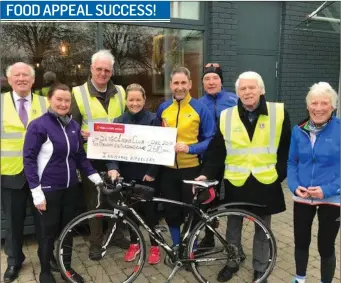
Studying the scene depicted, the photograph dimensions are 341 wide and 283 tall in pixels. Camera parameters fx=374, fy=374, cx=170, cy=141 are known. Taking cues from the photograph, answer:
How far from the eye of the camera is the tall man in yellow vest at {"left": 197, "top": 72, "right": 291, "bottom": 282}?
127 inches

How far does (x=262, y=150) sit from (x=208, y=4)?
10.5ft

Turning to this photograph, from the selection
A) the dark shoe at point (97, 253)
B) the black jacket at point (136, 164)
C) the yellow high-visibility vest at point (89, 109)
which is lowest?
the dark shoe at point (97, 253)

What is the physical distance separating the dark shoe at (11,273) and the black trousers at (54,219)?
0.44 metres

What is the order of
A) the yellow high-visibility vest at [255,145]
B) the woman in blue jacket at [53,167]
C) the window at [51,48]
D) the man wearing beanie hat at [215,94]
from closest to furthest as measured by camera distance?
the woman in blue jacket at [53,167] < the yellow high-visibility vest at [255,145] < the man wearing beanie hat at [215,94] < the window at [51,48]

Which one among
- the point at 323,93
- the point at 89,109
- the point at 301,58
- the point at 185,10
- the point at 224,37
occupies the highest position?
the point at 185,10

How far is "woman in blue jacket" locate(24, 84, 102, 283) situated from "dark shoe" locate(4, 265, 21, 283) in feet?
1.27

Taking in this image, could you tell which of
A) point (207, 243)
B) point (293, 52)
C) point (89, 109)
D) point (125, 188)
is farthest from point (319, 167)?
point (293, 52)

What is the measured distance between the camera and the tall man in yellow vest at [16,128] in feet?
11.2

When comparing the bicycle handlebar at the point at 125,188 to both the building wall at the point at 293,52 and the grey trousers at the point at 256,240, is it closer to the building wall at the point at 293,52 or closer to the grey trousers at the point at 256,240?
the grey trousers at the point at 256,240

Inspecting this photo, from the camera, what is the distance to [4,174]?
11.4ft

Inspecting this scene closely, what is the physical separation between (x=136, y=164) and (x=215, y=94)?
1174 mm

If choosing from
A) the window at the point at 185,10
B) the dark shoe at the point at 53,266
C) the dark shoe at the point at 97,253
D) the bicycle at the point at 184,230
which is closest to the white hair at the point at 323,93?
the bicycle at the point at 184,230

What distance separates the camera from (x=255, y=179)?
10.8 ft

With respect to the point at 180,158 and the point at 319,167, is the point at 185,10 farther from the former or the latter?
the point at 319,167
